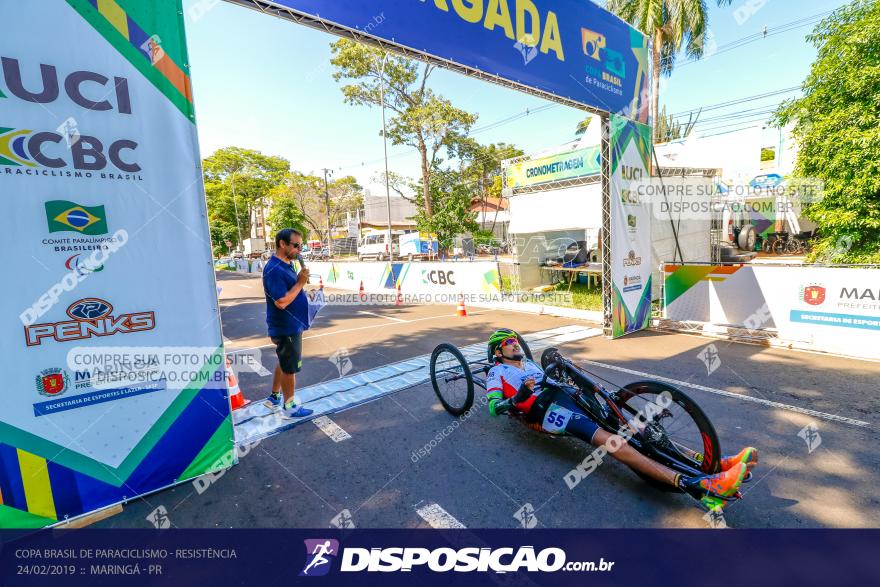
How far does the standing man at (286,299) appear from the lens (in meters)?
3.97

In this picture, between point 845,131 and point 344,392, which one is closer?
point 344,392

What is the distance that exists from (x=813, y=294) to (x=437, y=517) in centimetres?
731

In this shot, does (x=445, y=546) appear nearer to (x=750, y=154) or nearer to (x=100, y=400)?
(x=100, y=400)

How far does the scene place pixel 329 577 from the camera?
7.61 ft

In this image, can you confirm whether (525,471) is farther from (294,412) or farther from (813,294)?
(813,294)

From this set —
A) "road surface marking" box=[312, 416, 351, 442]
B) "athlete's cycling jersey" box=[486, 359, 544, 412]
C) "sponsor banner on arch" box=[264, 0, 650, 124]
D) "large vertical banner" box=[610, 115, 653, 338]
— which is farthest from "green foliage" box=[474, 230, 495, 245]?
"athlete's cycling jersey" box=[486, 359, 544, 412]

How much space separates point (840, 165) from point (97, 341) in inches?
484

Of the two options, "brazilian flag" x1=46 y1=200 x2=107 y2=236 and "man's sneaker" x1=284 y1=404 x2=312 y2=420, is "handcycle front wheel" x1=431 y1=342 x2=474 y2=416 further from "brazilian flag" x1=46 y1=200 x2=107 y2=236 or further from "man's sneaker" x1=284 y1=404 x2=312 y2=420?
"brazilian flag" x1=46 y1=200 x2=107 y2=236

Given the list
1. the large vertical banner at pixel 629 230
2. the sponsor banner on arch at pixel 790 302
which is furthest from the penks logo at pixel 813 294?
the large vertical banner at pixel 629 230

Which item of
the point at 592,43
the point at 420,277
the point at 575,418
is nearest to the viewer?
the point at 575,418

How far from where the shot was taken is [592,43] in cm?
684

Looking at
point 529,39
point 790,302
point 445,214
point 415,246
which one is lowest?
point 790,302

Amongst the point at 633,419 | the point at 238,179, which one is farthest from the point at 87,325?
the point at 238,179

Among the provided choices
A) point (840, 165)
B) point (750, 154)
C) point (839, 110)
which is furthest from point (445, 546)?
point (750, 154)
